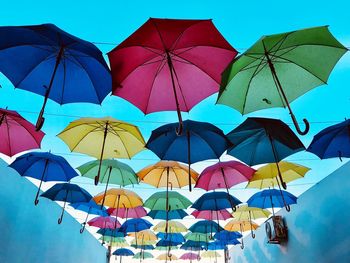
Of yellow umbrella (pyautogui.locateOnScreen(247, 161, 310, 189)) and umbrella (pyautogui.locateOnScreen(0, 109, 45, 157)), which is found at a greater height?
umbrella (pyautogui.locateOnScreen(0, 109, 45, 157))

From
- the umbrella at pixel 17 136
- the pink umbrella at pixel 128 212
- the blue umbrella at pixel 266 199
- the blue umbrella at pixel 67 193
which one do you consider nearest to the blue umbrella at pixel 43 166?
the umbrella at pixel 17 136

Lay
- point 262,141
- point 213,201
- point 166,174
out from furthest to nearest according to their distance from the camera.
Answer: point 213,201 → point 166,174 → point 262,141

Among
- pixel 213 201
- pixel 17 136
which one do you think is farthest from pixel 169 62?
pixel 213 201

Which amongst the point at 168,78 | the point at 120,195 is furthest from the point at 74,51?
the point at 120,195

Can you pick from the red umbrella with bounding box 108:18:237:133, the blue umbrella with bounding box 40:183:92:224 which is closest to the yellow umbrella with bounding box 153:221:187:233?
the blue umbrella with bounding box 40:183:92:224

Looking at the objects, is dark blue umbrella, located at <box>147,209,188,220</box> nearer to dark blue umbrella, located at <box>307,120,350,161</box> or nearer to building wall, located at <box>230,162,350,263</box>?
building wall, located at <box>230,162,350,263</box>

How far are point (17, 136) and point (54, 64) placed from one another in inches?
59.8

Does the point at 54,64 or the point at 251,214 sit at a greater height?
the point at 54,64

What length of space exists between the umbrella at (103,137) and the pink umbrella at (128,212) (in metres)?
2.94

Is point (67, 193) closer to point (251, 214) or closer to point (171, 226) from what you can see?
point (171, 226)

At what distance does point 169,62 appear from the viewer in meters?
2.74

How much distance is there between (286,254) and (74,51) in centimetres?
660

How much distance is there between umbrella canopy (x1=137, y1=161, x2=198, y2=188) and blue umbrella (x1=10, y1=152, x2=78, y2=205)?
1.27m

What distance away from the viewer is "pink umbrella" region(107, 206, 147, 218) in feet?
23.1
